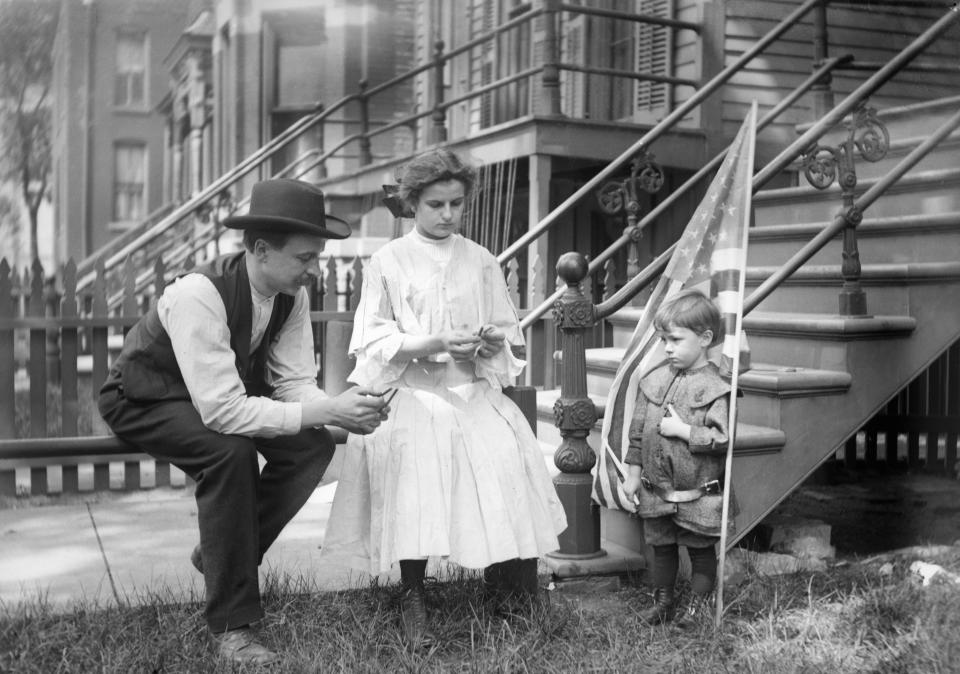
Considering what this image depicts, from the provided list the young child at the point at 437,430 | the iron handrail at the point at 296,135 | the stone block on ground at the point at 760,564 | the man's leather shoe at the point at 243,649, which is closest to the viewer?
the man's leather shoe at the point at 243,649

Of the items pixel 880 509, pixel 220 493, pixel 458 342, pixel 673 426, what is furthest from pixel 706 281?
pixel 880 509

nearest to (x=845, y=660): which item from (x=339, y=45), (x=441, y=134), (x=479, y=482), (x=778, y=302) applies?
(x=479, y=482)

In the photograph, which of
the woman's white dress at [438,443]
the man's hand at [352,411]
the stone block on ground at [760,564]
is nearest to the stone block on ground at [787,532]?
the stone block on ground at [760,564]

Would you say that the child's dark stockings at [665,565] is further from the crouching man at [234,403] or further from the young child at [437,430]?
the crouching man at [234,403]

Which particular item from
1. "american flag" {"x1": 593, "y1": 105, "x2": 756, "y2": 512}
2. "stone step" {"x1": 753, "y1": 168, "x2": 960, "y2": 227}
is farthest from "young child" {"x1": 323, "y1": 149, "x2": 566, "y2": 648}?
"stone step" {"x1": 753, "y1": 168, "x2": 960, "y2": 227}

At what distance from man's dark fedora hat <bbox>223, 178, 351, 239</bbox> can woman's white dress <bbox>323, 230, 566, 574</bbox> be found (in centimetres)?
29

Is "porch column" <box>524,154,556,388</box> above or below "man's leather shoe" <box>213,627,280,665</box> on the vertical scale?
above

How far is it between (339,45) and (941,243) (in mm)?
6143

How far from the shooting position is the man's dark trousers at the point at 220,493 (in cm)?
279

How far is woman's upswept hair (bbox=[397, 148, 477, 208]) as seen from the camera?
3000 mm

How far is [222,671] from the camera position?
265 cm

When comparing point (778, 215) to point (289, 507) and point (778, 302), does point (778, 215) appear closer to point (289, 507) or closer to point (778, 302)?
point (778, 302)

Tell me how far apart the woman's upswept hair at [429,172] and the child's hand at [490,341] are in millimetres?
461

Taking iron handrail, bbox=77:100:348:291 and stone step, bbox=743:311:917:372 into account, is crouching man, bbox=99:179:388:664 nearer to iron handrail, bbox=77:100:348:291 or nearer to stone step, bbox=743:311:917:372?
stone step, bbox=743:311:917:372
